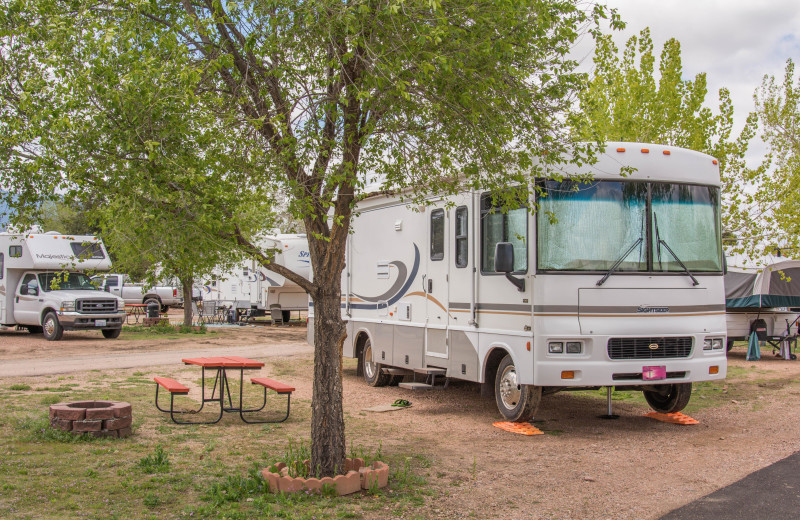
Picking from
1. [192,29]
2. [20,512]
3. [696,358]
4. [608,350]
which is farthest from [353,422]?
[192,29]

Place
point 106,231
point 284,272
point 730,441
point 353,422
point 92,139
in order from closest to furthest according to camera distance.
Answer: point 92,139 < point 106,231 < point 284,272 < point 730,441 < point 353,422

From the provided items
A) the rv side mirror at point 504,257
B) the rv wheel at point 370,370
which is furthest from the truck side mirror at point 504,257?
the rv wheel at point 370,370

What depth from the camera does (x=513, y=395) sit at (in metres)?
9.55

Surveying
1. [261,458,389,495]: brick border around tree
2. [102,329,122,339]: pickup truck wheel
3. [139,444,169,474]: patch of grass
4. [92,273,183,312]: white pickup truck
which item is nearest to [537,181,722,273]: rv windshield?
[261,458,389,495]: brick border around tree

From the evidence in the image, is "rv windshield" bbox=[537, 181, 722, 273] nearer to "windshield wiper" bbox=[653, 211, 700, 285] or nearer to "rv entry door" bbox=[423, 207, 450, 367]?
"windshield wiper" bbox=[653, 211, 700, 285]

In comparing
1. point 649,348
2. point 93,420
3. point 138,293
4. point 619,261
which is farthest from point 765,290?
point 138,293

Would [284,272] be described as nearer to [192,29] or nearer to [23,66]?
[192,29]

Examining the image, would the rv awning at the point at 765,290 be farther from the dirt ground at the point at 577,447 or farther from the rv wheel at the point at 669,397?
the rv wheel at the point at 669,397

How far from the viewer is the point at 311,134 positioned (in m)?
6.11

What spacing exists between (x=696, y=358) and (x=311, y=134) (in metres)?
5.55

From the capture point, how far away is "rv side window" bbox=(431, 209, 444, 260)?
36.0 feet

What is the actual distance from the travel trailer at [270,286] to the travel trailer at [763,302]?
511 inches

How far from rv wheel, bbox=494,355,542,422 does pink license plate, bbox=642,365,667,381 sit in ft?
3.86

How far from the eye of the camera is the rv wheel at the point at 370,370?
13109 mm
